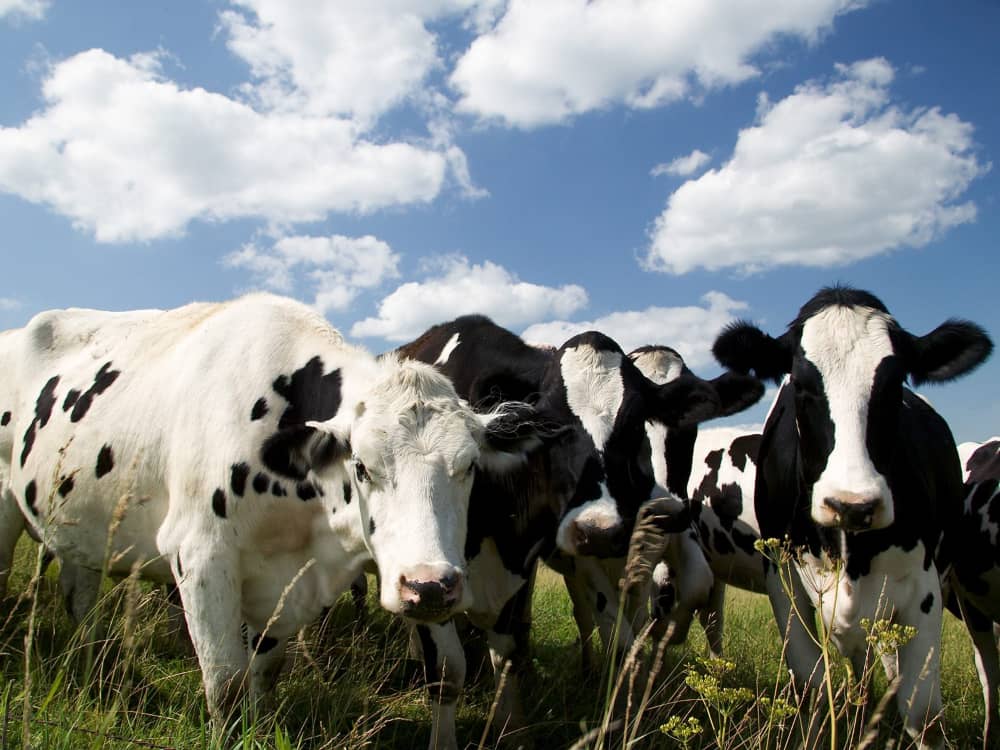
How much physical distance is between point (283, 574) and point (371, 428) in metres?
1.19

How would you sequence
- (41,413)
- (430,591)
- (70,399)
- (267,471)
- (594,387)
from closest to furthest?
(430,591), (267,471), (594,387), (70,399), (41,413)

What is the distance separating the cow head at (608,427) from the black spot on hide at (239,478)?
1.88 metres

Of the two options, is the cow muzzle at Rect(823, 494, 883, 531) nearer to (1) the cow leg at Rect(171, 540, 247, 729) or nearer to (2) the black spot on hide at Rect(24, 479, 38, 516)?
(1) the cow leg at Rect(171, 540, 247, 729)

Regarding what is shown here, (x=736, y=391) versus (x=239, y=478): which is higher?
(x=736, y=391)

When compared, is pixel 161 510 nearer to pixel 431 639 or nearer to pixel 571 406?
pixel 431 639

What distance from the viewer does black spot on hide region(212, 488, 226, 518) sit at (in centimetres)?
464

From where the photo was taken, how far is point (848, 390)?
4770mm

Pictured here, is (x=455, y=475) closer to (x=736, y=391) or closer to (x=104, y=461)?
(x=104, y=461)

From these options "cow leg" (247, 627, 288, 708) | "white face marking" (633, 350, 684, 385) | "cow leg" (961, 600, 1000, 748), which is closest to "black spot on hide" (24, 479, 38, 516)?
"cow leg" (247, 627, 288, 708)

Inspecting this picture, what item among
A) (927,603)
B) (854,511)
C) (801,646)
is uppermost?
(854,511)


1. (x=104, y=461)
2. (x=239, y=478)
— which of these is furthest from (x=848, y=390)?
(x=104, y=461)

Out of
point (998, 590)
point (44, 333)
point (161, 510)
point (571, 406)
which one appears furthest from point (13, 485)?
point (998, 590)

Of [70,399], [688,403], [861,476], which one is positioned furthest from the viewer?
[688,403]

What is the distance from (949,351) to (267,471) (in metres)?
4.17
